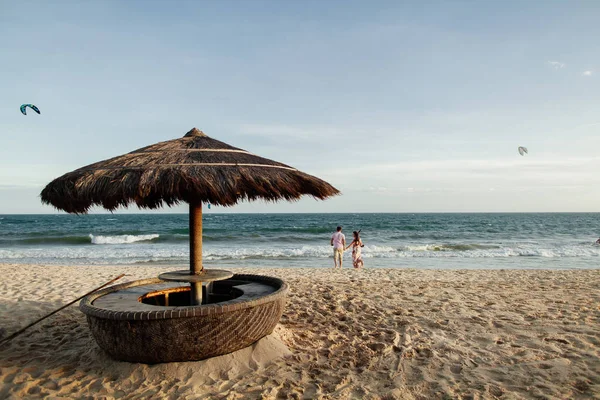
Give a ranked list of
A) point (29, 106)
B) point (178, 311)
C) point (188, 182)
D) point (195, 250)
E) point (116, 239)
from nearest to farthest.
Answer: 1. point (178, 311)
2. point (188, 182)
3. point (195, 250)
4. point (29, 106)
5. point (116, 239)

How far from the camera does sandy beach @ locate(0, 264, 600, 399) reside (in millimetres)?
3346

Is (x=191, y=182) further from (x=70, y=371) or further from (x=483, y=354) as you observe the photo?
(x=483, y=354)

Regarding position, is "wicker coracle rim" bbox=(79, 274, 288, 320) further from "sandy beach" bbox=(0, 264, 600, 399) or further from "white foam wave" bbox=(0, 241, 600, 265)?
"white foam wave" bbox=(0, 241, 600, 265)

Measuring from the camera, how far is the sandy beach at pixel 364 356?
335cm

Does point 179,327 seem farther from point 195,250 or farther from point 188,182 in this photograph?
point 188,182

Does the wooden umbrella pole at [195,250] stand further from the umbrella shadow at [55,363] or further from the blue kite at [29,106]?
the blue kite at [29,106]

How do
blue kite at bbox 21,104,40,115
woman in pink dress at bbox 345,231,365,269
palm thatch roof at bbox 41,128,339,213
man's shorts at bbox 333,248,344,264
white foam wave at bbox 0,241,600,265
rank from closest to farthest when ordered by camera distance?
palm thatch roof at bbox 41,128,339,213
blue kite at bbox 21,104,40,115
woman in pink dress at bbox 345,231,365,269
man's shorts at bbox 333,248,344,264
white foam wave at bbox 0,241,600,265


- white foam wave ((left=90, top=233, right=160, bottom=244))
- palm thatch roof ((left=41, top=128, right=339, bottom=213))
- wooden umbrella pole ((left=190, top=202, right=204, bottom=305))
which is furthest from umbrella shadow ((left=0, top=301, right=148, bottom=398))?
white foam wave ((left=90, top=233, right=160, bottom=244))

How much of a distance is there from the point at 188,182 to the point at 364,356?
245 centimetres

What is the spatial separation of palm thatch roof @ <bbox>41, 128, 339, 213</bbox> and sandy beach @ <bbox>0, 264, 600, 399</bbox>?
5.02 feet

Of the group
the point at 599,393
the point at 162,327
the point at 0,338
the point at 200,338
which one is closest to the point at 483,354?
the point at 599,393

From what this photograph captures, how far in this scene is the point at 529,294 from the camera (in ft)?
23.1

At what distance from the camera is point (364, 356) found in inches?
160

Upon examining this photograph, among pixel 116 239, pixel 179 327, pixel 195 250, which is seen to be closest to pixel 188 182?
pixel 195 250
